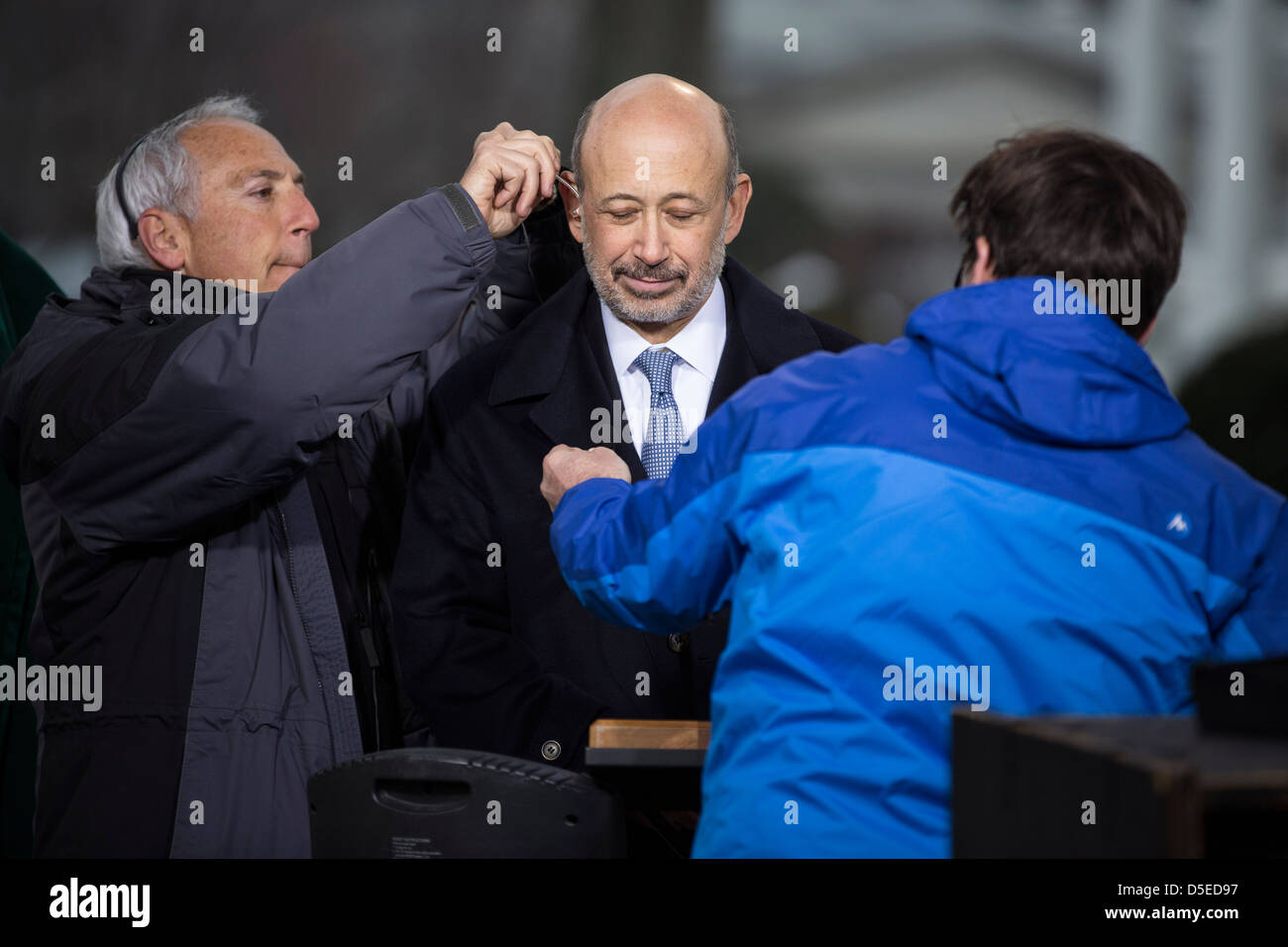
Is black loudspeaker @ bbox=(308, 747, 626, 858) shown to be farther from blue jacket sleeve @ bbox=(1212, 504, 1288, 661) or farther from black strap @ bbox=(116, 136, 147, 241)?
black strap @ bbox=(116, 136, 147, 241)

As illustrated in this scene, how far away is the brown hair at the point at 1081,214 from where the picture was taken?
148 cm

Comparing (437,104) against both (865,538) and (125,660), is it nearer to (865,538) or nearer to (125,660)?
(125,660)

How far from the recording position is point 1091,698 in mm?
1377

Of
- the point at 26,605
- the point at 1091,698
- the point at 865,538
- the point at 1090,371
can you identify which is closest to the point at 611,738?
the point at 865,538

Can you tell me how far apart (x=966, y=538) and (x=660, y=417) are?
1.06 meters

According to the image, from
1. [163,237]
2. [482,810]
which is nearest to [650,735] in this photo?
[482,810]

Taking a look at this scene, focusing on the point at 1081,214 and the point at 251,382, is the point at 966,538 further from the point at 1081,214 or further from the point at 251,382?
the point at 251,382

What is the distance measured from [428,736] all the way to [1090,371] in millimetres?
1431

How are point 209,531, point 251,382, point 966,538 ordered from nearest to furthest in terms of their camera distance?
point 966,538 → point 251,382 → point 209,531

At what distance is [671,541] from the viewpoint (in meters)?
1.52

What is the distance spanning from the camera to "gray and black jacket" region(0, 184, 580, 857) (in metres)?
1.98

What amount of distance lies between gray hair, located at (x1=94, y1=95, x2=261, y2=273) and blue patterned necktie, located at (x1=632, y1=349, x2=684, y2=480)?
0.82 metres

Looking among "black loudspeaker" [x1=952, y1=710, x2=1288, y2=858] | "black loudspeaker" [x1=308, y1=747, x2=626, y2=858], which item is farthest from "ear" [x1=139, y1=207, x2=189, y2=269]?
"black loudspeaker" [x1=952, y1=710, x2=1288, y2=858]

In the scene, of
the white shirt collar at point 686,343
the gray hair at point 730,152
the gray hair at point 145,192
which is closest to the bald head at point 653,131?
the gray hair at point 730,152
